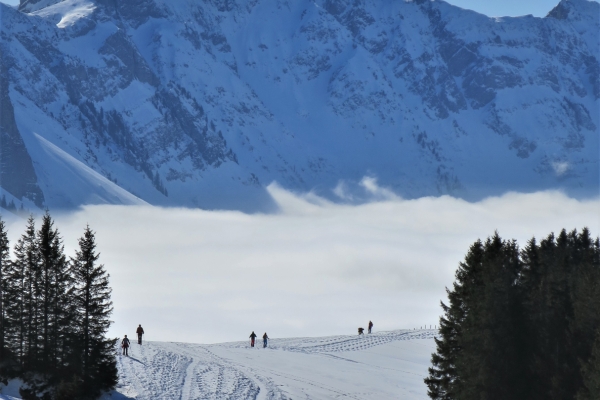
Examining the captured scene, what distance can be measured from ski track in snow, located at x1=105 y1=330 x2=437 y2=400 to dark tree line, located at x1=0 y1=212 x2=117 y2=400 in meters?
2.28

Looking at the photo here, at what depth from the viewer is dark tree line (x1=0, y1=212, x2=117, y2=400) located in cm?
5278

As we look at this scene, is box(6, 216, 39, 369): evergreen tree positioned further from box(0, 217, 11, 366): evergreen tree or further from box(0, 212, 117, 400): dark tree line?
box(0, 217, 11, 366): evergreen tree

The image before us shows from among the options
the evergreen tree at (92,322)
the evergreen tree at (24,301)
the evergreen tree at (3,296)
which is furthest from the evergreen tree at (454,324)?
the evergreen tree at (3,296)

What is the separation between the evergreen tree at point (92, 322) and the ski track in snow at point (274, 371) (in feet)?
4.37

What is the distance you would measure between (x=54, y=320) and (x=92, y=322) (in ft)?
6.78

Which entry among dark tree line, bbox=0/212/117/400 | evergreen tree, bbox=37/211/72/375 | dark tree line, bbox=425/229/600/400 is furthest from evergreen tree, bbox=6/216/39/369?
dark tree line, bbox=425/229/600/400

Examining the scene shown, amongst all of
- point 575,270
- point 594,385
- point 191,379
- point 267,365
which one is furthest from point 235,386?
point 594,385

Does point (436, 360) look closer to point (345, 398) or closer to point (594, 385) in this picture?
point (345, 398)

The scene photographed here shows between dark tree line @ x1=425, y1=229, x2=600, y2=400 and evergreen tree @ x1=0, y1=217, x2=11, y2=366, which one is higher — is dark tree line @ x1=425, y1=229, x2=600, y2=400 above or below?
below

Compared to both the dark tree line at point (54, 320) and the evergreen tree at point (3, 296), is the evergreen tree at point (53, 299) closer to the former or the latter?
the dark tree line at point (54, 320)

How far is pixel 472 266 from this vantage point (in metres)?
50.8

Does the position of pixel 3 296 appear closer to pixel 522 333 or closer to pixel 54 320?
pixel 54 320

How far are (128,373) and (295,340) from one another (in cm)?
2869

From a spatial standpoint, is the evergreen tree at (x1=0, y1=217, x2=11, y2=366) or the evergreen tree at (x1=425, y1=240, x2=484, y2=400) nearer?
the evergreen tree at (x1=425, y1=240, x2=484, y2=400)
